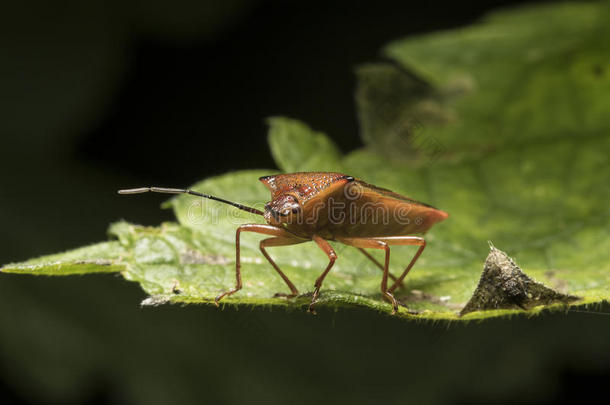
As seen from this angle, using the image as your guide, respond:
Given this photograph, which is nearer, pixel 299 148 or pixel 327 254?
pixel 327 254

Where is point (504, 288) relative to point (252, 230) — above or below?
below

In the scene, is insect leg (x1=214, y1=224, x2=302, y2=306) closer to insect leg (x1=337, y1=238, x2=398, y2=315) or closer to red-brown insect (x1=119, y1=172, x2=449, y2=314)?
red-brown insect (x1=119, y1=172, x2=449, y2=314)

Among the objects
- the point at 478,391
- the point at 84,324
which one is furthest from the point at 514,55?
the point at 84,324

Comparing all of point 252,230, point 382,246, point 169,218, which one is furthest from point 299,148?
point 382,246

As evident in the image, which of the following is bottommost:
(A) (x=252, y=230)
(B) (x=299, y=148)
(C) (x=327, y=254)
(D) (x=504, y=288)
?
(D) (x=504, y=288)

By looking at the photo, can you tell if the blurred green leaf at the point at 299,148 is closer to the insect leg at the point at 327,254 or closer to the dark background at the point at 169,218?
the dark background at the point at 169,218

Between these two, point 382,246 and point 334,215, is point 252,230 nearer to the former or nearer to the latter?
point 334,215
